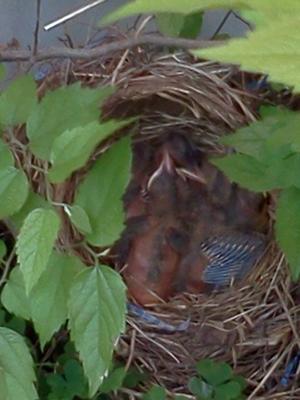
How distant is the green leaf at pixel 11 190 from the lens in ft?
2.36

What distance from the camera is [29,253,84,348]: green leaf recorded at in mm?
752

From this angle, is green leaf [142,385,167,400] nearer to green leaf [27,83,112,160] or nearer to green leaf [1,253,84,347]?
green leaf [1,253,84,347]

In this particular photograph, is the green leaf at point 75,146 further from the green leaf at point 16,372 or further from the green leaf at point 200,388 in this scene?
the green leaf at point 200,388

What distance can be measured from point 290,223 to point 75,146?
21 centimetres

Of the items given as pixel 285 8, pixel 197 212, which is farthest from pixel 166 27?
pixel 285 8

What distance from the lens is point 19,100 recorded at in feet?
2.50

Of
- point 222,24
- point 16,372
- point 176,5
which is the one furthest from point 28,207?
point 176,5

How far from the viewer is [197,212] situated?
0.95 metres

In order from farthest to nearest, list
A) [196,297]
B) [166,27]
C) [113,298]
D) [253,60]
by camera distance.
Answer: [196,297] < [166,27] < [113,298] < [253,60]

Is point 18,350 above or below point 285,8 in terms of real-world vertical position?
below

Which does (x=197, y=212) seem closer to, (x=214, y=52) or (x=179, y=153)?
(x=179, y=153)

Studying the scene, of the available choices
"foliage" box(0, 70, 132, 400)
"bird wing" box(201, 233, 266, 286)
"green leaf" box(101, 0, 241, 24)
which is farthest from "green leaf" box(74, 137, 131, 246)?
"green leaf" box(101, 0, 241, 24)

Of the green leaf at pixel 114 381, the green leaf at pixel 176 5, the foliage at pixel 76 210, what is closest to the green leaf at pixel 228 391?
the green leaf at pixel 114 381

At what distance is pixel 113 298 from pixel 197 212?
0.24 meters
